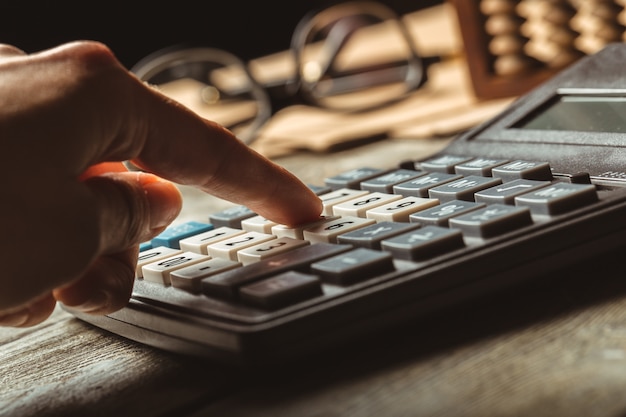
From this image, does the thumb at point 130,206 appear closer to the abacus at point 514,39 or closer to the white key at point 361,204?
the white key at point 361,204

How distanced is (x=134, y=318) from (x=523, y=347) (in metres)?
0.16

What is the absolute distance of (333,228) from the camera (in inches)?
15.7

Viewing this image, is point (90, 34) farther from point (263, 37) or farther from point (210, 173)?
point (210, 173)

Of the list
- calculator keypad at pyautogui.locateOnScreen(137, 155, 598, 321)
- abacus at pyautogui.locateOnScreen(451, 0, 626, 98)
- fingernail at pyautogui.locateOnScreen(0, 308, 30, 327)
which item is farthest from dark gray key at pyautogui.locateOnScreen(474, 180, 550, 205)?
abacus at pyautogui.locateOnScreen(451, 0, 626, 98)

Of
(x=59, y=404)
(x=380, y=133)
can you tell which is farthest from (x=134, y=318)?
(x=380, y=133)

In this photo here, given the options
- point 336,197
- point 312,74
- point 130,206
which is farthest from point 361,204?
point 312,74

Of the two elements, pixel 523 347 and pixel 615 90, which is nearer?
pixel 523 347

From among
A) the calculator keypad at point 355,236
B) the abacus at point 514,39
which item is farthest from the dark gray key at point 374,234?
the abacus at point 514,39

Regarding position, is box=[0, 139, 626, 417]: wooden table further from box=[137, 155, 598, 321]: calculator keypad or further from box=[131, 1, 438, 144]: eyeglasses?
box=[131, 1, 438, 144]: eyeglasses

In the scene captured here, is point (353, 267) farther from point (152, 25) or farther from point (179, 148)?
point (152, 25)

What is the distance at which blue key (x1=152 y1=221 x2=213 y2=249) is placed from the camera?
449 millimetres

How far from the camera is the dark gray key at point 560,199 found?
1.18ft

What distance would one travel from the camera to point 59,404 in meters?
0.33

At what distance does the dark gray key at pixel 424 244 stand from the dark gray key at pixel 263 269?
0.07 feet
